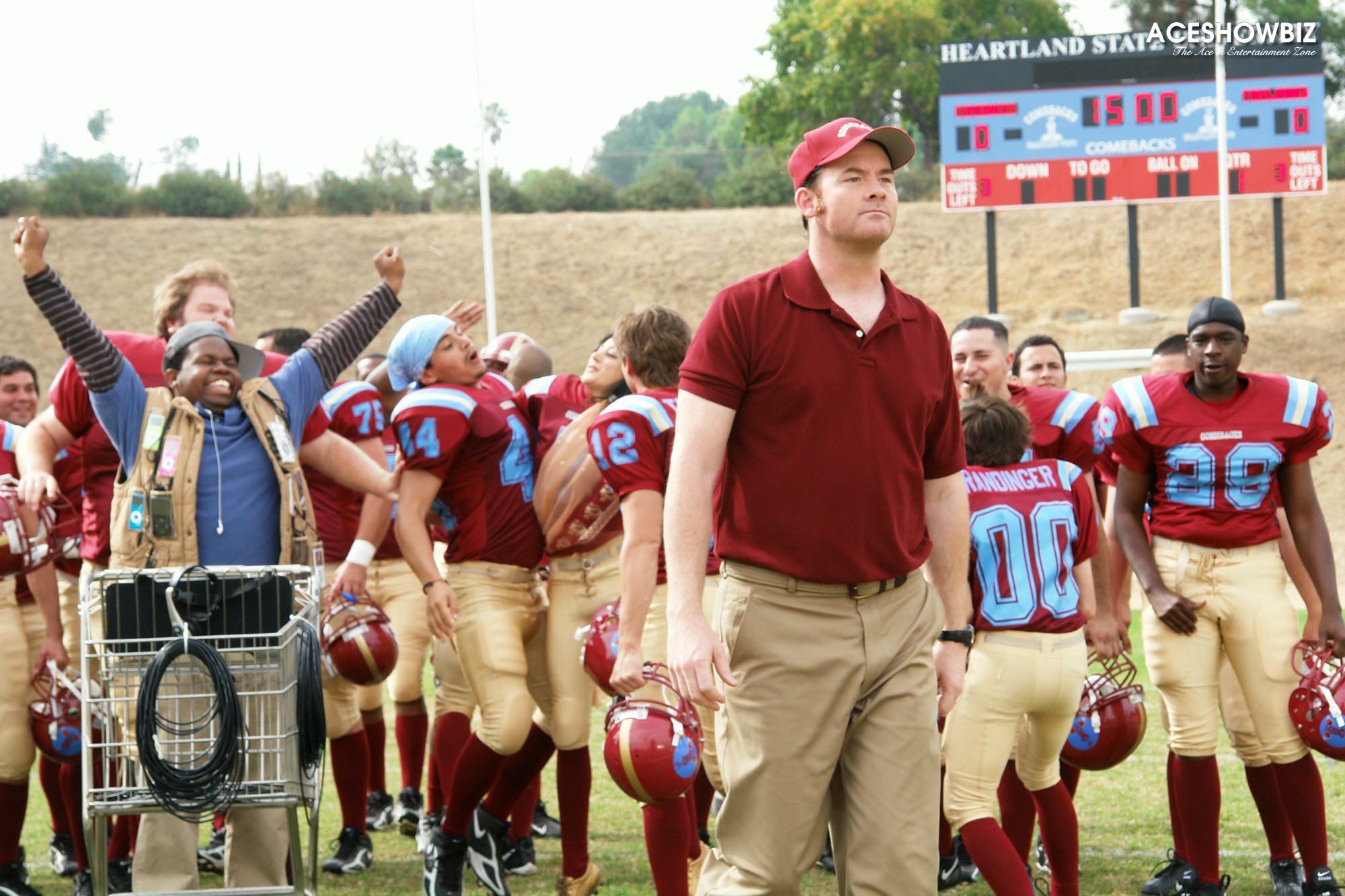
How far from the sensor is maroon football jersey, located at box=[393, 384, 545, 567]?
500cm

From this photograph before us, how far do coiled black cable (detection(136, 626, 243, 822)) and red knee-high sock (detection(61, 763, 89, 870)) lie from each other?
190 cm

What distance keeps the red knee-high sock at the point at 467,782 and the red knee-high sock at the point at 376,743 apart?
5.47ft

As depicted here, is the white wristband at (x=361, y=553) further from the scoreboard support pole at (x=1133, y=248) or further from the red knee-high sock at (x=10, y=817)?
the scoreboard support pole at (x=1133, y=248)

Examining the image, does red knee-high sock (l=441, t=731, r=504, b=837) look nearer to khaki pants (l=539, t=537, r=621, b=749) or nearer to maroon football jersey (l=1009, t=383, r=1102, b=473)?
khaki pants (l=539, t=537, r=621, b=749)

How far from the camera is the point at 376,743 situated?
666 cm

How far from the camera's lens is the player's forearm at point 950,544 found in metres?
3.52

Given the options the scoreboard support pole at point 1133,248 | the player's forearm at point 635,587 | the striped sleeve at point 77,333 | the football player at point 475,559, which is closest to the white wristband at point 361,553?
the football player at point 475,559

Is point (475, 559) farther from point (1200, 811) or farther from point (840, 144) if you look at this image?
point (1200, 811)

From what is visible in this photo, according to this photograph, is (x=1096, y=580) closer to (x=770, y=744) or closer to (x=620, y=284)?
(x=770, y=744)

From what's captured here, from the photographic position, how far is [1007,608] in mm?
4398

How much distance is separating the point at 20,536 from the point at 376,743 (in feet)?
7.48

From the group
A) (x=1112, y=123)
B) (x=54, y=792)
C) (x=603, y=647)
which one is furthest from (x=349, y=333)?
(x=1112, y=123)

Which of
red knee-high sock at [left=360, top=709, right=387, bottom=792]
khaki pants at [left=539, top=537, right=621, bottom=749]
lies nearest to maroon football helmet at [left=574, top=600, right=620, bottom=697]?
khaki pants at [left=539, top=537, right=621, bottom=749]

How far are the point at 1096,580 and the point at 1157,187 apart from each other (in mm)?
17254
